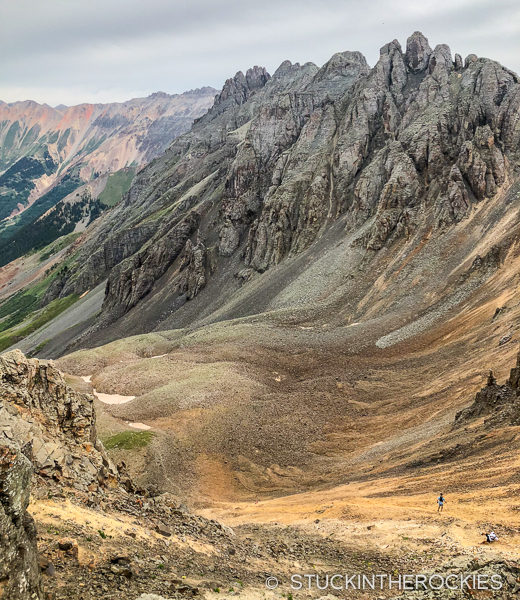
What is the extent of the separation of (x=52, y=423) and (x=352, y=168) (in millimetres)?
105244

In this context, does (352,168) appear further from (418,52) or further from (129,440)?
(129,440)

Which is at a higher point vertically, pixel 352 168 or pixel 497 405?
pixel 352 168

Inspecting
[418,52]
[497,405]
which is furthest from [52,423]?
[418,52]

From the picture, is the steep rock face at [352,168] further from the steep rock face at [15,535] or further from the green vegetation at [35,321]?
the steep rock face at [15,535]

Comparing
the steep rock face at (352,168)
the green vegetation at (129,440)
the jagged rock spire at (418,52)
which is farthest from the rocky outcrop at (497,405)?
the jagged rock spire at (418,52)

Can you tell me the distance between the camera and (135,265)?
145m

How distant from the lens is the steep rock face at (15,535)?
12.4 meters

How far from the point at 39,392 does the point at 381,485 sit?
81.9 feet

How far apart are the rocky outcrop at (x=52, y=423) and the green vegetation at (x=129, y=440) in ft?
52.0

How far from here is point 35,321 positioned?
168m

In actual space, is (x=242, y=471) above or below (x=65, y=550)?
below

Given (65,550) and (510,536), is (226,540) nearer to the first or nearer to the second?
(65,550)

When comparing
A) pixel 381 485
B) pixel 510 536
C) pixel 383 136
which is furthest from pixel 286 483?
pixel 383 136

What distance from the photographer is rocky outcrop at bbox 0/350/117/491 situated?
24.7 m
